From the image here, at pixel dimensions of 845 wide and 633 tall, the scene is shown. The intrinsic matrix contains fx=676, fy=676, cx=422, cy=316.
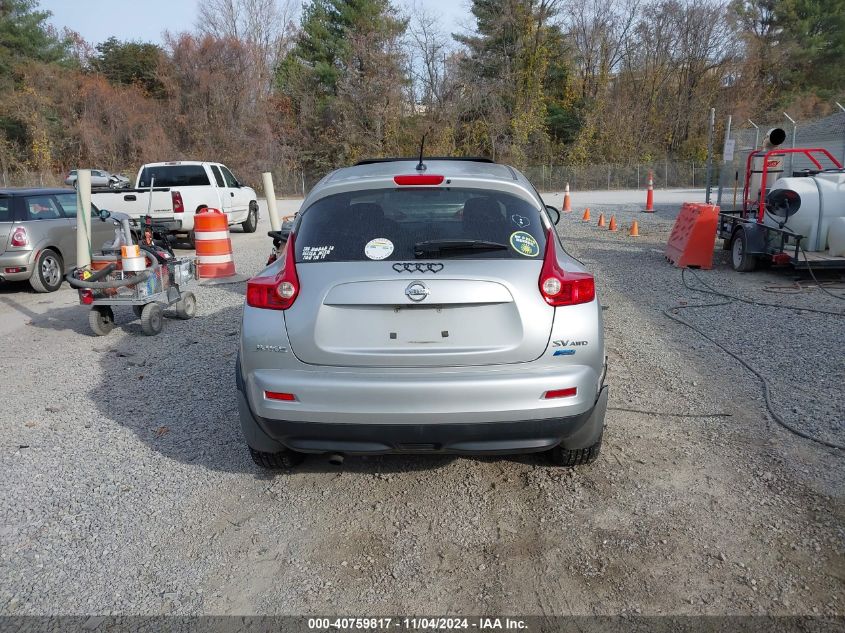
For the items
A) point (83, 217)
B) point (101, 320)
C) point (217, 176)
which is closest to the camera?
point (101, 320)

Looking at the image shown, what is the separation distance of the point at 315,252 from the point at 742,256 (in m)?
9.25

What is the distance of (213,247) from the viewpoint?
11539 mm

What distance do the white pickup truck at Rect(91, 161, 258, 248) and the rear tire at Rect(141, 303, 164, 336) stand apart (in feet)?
23.6

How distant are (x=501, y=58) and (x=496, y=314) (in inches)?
1988

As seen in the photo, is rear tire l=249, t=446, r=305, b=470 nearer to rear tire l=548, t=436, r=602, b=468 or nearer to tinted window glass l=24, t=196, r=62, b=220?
rear tire l=548, t=436, r=602, b=468

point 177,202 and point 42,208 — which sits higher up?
point 42,208

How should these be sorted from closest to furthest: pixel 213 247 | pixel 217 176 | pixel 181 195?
pixel 213 247 → pixel 181 195 → pixel 217 176

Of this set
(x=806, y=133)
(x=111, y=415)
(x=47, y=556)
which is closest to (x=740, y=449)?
(x=47, y=556)

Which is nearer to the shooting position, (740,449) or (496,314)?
(496,314)

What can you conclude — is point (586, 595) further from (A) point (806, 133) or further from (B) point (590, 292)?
(A) point (806, 133)

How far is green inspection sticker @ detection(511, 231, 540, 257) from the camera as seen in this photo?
3561mm

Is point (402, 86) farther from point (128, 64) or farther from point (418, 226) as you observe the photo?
point (418, 226)

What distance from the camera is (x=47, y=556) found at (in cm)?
333

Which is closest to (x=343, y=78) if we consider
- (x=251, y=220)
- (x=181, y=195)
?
(x=251, y=220)
